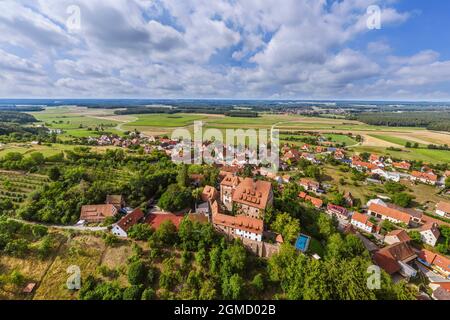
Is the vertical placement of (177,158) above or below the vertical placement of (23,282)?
above

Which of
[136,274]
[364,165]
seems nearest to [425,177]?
[364,165]

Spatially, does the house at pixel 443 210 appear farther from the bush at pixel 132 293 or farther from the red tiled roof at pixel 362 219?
the bush at pixel 132 293

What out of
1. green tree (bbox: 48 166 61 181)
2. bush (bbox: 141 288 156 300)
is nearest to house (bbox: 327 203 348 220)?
bush (bbox: 141 288 156 300)

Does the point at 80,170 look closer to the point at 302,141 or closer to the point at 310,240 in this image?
the point at 310,240

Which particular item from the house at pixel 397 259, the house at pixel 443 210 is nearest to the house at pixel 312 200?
the house at pixel 397 259
